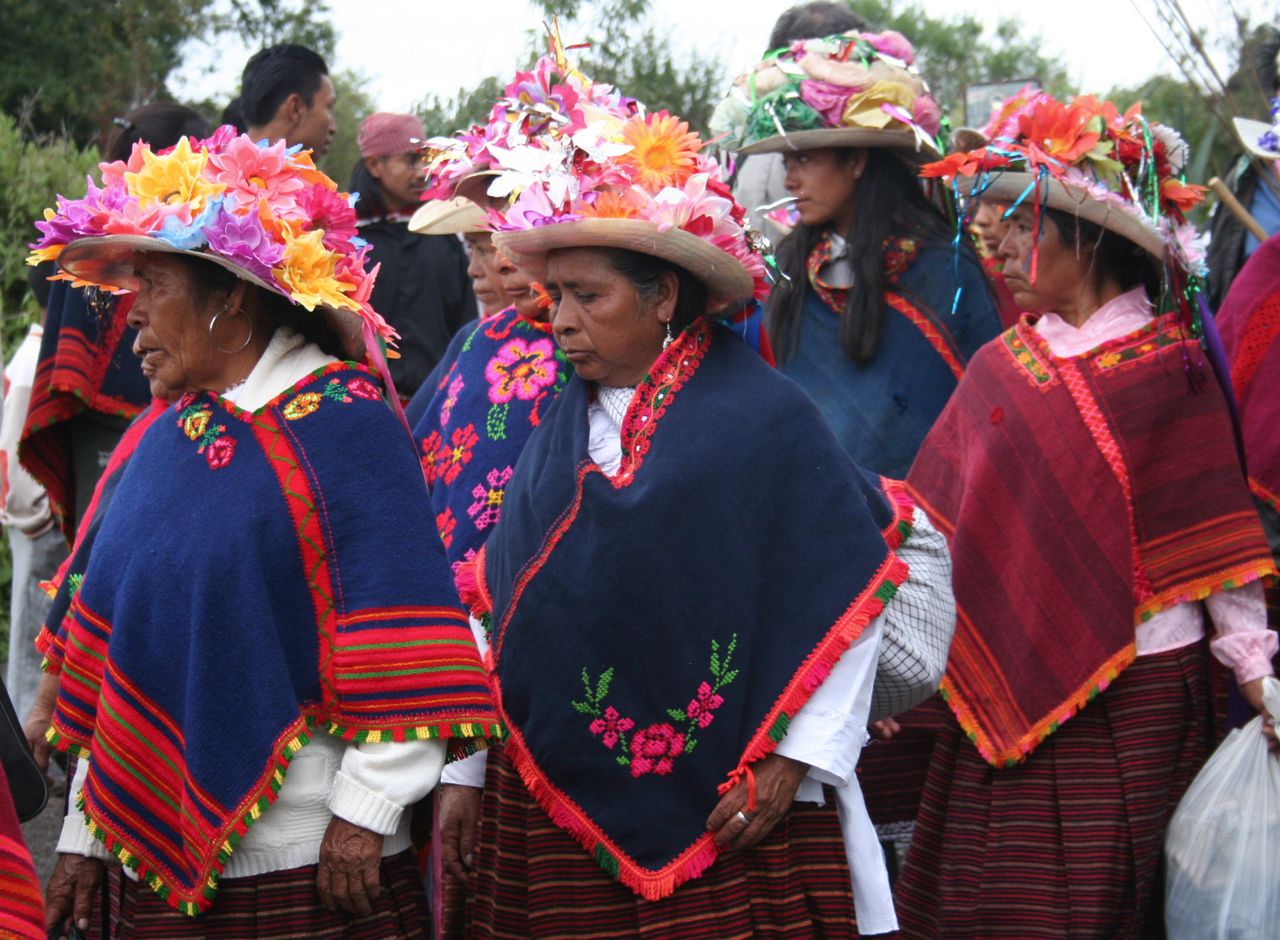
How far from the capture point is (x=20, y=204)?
9.16 m

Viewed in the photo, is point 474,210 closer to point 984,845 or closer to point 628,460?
point 628,460

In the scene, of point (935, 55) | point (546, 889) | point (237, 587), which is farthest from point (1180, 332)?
point (935, 55)

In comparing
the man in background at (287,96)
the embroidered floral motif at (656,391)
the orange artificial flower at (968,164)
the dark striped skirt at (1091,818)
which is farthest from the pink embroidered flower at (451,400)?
the man in background at (287,96)

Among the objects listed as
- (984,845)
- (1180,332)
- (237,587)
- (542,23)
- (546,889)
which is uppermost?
(542,23)

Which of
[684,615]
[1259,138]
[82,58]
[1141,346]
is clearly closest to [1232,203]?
[1259,138]

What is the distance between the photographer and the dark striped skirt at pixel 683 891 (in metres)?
3.38

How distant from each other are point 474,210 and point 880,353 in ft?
4.81

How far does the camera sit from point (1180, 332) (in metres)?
4.48

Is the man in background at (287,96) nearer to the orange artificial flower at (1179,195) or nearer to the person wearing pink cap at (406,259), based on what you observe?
the person wearing pink cap at (406,259)

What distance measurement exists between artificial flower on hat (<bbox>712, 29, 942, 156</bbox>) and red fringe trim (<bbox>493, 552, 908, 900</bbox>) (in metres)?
2.33

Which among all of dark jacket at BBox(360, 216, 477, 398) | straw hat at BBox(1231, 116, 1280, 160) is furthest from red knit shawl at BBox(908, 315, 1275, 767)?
dark jacket at BBox(360, 216, 477, 398)

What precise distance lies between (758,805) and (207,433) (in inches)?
50.9

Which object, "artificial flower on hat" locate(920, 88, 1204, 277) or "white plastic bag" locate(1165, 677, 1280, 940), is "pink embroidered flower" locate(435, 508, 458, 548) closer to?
"artificial flower on hat" locate(920, 88, 1204, 277)

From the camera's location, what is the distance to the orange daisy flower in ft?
11.7
